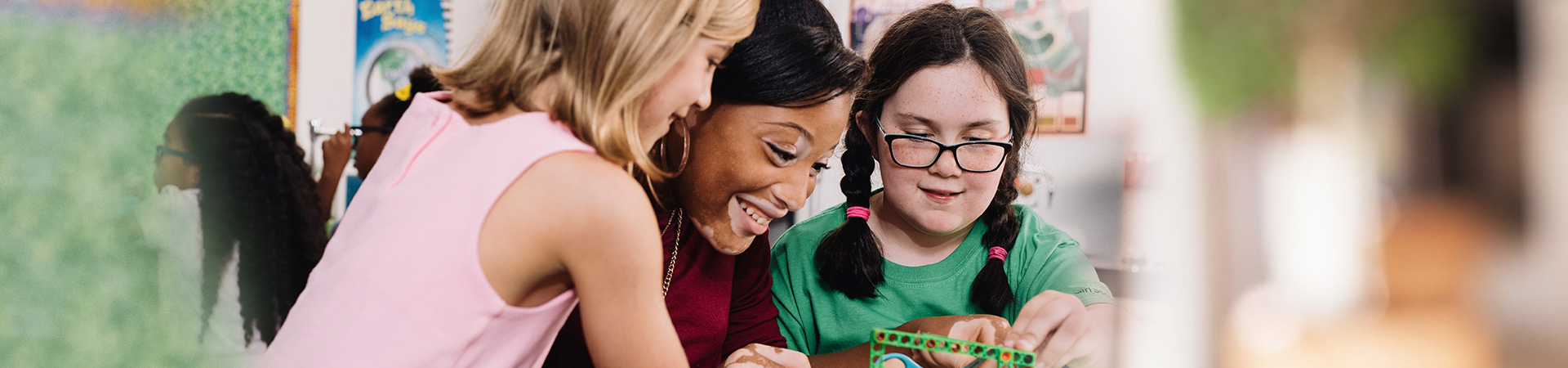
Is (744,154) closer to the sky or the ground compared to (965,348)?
closer to the sky

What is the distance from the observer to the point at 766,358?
0.84 metres

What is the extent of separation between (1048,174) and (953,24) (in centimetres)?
19

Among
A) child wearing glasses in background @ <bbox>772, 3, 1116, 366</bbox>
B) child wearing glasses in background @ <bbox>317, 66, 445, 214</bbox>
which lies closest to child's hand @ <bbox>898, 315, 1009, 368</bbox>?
child wearing glasses in background @ <bbox>772, 3, 1116, 366</bbox>

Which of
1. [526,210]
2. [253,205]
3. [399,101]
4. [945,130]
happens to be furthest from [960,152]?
[253,205]

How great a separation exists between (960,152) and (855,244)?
0.15 metres

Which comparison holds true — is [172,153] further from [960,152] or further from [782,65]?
[960,152]

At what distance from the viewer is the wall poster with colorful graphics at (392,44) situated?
1.07 metres

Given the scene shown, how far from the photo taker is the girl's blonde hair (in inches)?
23.4

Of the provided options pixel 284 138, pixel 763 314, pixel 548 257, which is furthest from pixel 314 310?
pixel 284 138

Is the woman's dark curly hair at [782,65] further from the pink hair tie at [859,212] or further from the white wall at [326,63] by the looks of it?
the white wall at [326,63]

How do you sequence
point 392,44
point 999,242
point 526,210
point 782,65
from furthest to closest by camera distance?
point 392,44 < point 999,242 < point 782,65 < point 526,210

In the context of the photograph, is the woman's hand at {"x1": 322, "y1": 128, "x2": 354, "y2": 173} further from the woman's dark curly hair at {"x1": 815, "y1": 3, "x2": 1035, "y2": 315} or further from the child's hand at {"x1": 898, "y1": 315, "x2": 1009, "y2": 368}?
the child's hand at {"x1": 898, "y1": 315, "x2": 1009, "y2": 368}

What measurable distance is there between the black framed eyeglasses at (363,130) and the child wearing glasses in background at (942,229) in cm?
62

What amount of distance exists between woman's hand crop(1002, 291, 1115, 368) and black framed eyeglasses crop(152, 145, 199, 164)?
1099 millimetres
